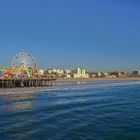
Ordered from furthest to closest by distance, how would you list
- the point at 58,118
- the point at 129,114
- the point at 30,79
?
1. the point at 30,79
2. the point at 129,114
3. the point at 58,118

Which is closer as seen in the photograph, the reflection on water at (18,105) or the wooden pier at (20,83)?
the reflection on water at (18,105)

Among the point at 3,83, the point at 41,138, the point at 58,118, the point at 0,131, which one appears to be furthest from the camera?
the point at 3,83

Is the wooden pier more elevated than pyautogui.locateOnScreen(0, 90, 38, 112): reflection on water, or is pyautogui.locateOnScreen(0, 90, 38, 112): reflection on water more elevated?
the wooden pier

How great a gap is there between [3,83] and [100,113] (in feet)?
218

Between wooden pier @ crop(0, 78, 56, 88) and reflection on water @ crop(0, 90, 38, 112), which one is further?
wooden pier @ crop(0, 78, 56, 88)

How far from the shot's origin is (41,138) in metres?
21.3

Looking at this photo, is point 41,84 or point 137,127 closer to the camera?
point 137,127

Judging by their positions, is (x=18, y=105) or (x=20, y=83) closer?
(x=18, y=105)

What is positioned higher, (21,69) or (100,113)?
(21,69)

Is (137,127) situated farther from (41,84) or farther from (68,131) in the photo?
(41,84)

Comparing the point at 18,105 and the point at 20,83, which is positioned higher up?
the point at 20,83

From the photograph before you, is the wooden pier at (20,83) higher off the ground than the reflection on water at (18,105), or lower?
higher

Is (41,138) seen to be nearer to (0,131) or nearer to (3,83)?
(0,131)

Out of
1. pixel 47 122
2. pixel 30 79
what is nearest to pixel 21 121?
pixel 47 122
